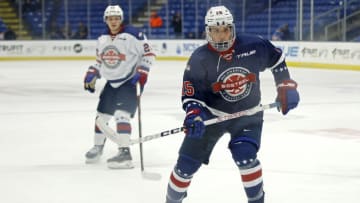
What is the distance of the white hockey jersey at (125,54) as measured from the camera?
16.3ft

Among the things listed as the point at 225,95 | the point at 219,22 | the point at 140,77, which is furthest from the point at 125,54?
the point at 219,22

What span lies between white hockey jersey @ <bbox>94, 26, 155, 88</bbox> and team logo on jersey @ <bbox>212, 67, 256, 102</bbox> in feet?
6.04

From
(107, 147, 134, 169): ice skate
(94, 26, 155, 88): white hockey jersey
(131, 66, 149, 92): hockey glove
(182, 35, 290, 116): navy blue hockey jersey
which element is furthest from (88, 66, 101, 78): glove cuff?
(182, 35, 290, 116): navy blue hockey jersey

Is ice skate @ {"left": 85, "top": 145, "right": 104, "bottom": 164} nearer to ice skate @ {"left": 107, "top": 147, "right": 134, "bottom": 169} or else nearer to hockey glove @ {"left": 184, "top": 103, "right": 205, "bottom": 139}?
ice skate @ {"left": 107, "top": 147, "right": 134, "bottom": 169}

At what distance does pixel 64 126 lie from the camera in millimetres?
6836

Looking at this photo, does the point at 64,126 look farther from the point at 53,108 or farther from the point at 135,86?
the point at 135,86

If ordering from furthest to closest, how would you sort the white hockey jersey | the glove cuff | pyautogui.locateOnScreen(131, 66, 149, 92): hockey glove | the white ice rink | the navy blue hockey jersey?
the glove cuff
the white hockey jersey
pyautogui.locateOnScreen(131, 66, 149, 92): hockey glove
the white ice rink
the navy blue hockey jersey

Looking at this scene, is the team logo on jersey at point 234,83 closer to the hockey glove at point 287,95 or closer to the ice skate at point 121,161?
the hockey glove at point 287,95

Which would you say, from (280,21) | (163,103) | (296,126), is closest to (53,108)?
(163,103)

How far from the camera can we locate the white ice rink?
13.1ft

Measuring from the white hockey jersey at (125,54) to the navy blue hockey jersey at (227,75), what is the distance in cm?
181

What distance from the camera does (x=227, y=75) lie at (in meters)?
3.12

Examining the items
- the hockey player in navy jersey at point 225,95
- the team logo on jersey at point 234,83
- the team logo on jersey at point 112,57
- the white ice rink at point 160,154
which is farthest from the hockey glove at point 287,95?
the team logo on jersey at point 112,57

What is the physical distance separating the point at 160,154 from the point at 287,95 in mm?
2239
